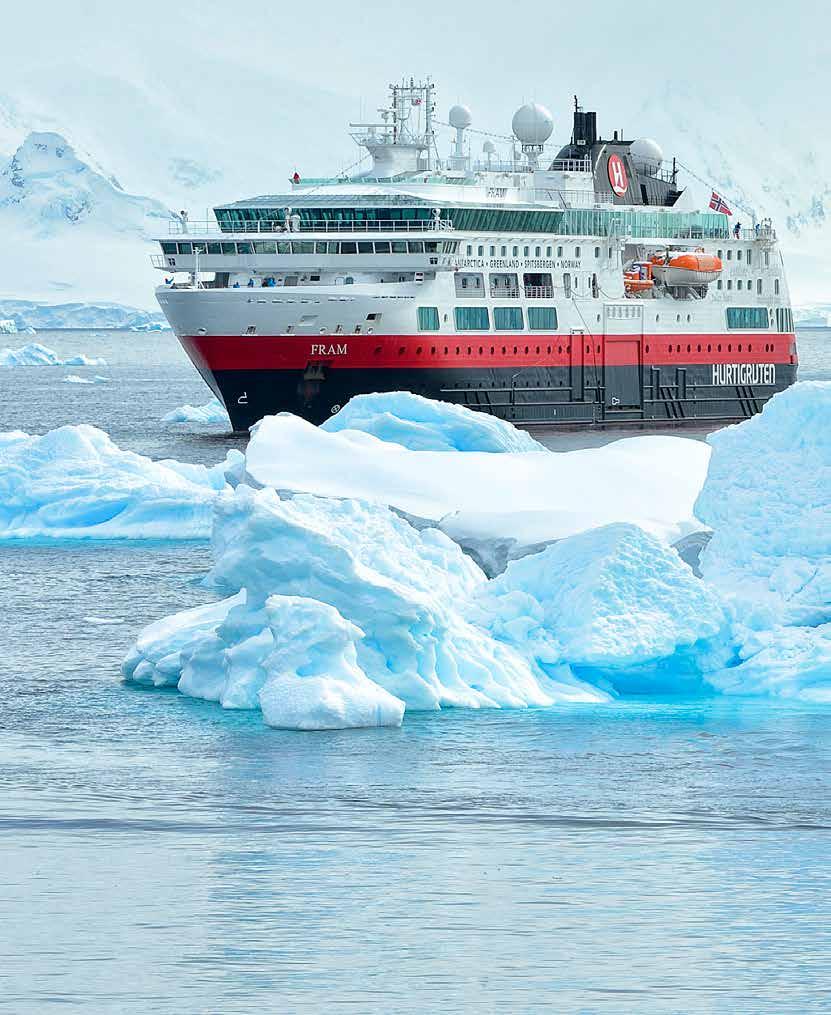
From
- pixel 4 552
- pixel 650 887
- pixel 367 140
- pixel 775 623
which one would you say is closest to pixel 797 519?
pixel 775 623

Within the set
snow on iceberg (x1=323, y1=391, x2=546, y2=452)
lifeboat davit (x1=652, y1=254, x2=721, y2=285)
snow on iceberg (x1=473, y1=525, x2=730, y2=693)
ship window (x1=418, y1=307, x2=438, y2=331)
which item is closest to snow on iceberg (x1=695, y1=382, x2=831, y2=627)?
snow on iceberg (x1=473, y1=525, x2=730, y2=693)

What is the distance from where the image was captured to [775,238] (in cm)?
7125

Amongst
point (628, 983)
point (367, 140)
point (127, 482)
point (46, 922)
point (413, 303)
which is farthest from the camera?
point (367, 140)

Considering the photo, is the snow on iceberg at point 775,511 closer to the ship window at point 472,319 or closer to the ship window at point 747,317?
the ship window at point 472,319

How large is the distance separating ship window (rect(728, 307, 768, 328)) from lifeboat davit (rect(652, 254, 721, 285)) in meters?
2.19

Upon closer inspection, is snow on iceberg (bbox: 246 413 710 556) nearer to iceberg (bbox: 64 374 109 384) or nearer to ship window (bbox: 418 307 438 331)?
ship window (bbox: 418 307 438 331)

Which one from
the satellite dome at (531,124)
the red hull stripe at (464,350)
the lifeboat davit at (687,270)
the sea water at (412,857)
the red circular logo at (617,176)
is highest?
the satellite dome at (531,124)

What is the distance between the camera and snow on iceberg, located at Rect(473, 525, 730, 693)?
62.7 ft

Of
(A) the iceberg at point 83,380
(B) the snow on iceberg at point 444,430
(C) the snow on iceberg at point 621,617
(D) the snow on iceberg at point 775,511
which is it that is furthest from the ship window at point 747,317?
(C) the snow on iceberg at point 621,617

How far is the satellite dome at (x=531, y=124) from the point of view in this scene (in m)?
68.7

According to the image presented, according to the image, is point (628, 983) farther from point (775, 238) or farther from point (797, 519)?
point (775, 238)

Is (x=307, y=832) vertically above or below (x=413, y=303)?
below

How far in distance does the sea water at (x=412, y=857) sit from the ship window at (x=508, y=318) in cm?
4045

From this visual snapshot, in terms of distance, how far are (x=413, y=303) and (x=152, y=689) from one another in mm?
39192
